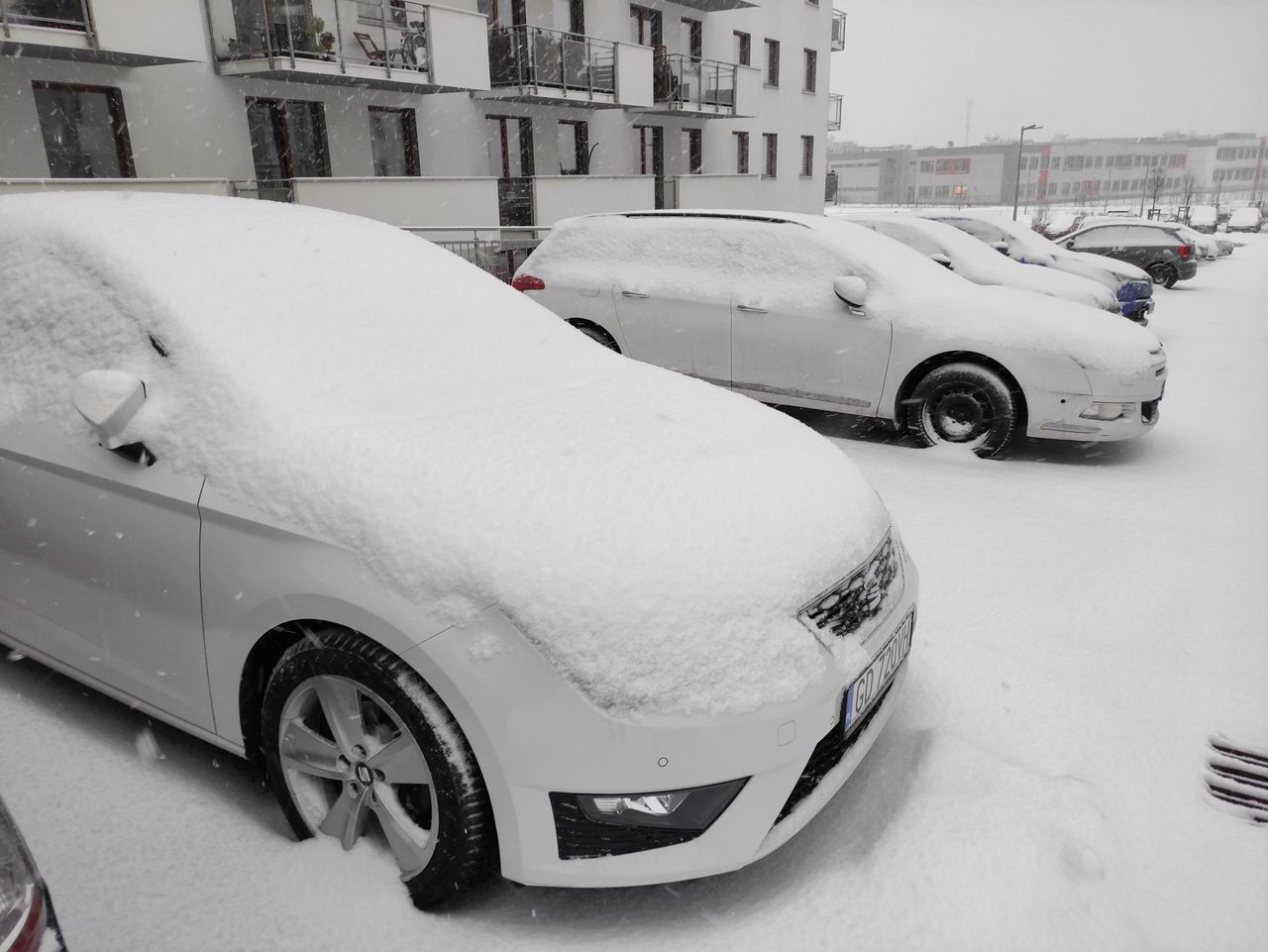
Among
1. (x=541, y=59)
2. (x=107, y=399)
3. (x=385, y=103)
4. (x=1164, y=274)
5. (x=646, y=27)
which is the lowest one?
(x=1164, y=274)

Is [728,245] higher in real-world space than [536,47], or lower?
lower

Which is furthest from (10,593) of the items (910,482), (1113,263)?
(1113,263)

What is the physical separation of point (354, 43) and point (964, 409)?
526 inches

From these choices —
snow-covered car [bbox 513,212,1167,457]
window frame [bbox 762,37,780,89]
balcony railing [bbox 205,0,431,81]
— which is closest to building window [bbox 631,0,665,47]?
window frame [bbox 762,37,780,89]

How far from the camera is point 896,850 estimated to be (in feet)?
7.43

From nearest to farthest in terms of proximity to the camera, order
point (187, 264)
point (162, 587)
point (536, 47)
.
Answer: point (162, 587)
point (187, 264)
point (536, 47)

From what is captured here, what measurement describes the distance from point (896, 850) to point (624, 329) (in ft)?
15.9

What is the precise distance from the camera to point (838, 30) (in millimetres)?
31016

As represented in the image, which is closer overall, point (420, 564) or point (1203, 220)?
point (420, 564)

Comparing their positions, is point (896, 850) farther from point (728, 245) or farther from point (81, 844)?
point (728, 245)

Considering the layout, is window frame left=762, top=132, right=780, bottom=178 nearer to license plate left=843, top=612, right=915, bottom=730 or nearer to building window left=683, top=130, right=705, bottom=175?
building window left=683, top=130, right=705, bottom=175

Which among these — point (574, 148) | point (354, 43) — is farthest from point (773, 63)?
point (354, 43)

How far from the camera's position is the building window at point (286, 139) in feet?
48.4

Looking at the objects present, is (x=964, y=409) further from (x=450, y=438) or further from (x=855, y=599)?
(x=450, y=438)
